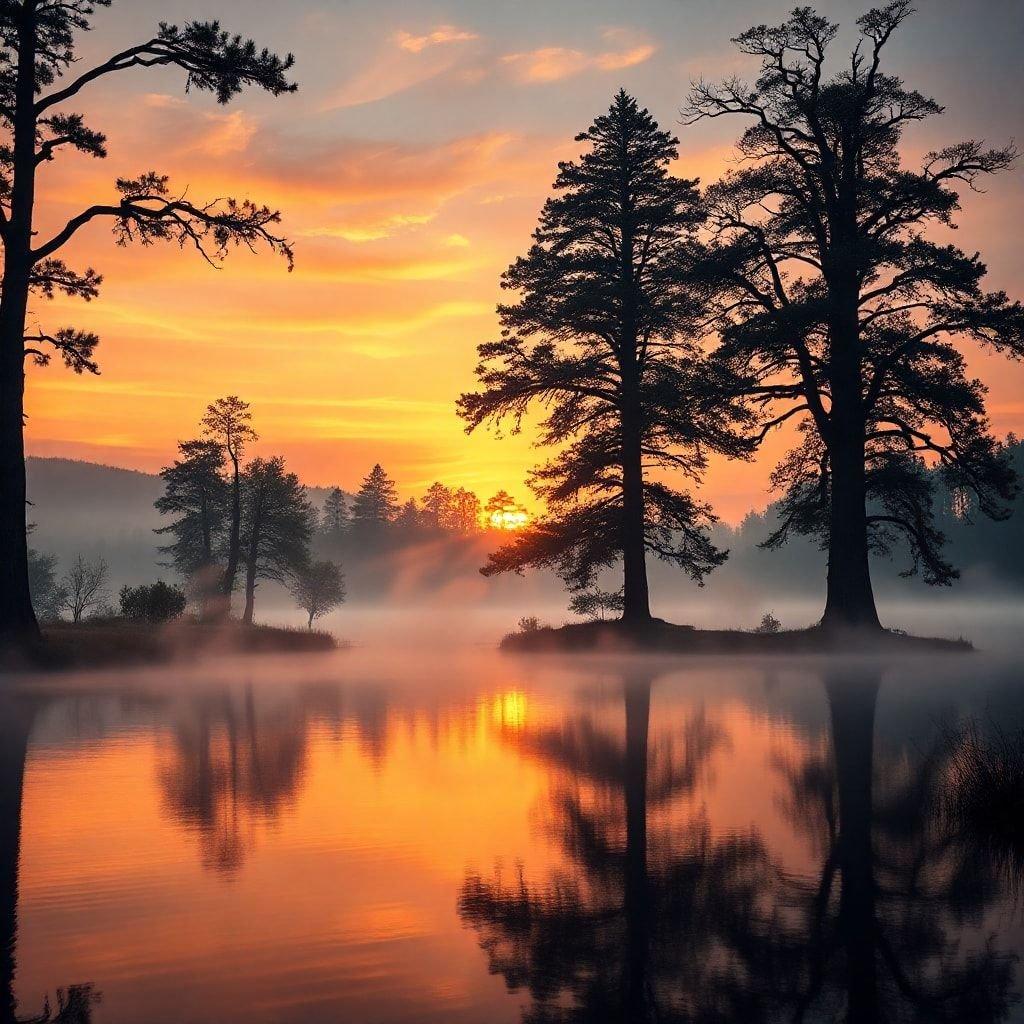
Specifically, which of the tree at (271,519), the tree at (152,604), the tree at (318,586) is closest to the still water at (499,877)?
the tree at (152,604)

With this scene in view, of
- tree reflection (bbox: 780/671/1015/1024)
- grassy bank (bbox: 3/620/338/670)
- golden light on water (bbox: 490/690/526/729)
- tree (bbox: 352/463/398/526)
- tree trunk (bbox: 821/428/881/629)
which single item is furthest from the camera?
tree (bbox: 352/463/398/526)

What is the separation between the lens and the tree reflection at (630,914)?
5.20 m

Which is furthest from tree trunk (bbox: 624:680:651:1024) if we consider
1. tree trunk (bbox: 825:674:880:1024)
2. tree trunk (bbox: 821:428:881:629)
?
tree trunk (bbox: 821:428:881:629)

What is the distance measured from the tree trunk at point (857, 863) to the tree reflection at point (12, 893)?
11.8ft

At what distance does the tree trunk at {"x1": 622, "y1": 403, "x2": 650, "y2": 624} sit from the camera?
35938 mm

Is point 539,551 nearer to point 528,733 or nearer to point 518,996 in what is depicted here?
point 528,733

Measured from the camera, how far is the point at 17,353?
966 inches

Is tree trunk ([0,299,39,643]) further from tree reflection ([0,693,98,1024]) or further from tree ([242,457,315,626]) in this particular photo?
tree ([242,457,315,626])

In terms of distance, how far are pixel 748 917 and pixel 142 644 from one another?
1016 inches

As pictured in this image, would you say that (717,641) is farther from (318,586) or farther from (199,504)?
(318,586)

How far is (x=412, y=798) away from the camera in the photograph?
10.5 metres

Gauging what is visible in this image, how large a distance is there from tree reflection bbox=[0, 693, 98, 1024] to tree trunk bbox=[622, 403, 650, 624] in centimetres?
2299

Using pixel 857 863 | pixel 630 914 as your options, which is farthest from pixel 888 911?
pixel 630 914

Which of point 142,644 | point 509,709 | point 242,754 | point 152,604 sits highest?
point 152,604
